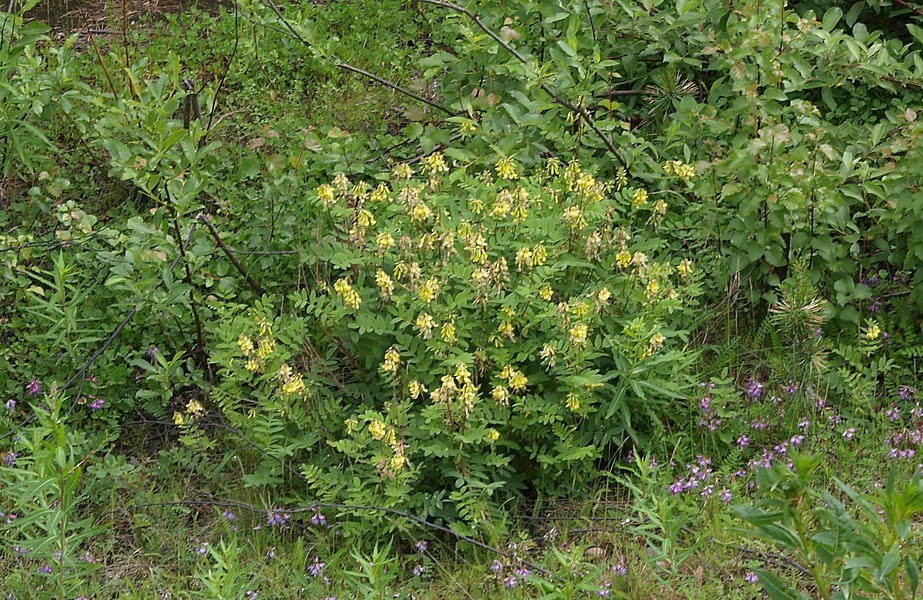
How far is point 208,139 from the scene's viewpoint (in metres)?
5.22

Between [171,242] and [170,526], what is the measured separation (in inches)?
45.7

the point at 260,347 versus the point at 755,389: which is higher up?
the point at 260,347

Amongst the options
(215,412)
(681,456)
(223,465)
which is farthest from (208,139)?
(681,456)

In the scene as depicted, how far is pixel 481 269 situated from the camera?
3447 millimetres

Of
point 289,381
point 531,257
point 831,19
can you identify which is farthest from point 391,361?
point 831,19

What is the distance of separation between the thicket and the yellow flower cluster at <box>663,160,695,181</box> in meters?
0.02

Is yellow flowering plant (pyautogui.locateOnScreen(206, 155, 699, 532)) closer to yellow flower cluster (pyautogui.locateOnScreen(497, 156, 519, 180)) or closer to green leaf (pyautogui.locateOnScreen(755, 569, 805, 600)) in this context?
yellow flower cluster (pyautogui.locateOnScreen(497, 156, 519, 180))

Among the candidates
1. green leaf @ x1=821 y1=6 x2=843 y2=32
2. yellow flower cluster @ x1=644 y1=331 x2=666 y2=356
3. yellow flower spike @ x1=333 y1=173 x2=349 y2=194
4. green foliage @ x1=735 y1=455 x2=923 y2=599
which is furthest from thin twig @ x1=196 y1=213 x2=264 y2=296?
green leaf @ x1=821 y1=6 x2=843 y2=32

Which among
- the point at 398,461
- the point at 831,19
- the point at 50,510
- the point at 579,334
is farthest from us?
the point at 831,19

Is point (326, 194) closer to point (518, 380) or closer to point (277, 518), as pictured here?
point (518, 380)

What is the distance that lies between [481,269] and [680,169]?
3.44 ft

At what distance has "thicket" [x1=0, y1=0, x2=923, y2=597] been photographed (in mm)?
3469

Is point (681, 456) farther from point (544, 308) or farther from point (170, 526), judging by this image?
point (170, 526)

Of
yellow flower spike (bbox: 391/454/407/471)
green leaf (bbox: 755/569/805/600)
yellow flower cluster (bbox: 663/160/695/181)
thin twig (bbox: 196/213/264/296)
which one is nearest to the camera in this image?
green leaf (bbox: 755/569/805/600)
